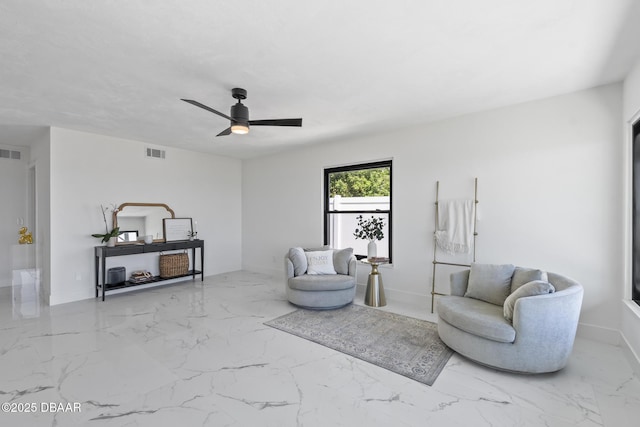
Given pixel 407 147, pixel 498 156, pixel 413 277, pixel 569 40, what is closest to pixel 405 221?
pixel 413 277

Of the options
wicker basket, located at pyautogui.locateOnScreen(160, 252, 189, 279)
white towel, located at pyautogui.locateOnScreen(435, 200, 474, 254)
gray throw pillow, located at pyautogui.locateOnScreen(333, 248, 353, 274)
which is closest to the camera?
white towel, located at pyautogui.locateOnScreen(435, 200, 474, 254)

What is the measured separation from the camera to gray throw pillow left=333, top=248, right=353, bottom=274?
175 inches

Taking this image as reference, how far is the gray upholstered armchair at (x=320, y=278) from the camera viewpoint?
A: 13.1ft

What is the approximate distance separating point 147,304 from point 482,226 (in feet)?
15.6

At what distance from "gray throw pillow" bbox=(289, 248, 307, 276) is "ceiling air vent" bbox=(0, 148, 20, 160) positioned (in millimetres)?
5521

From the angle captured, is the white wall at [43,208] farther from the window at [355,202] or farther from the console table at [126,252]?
the window at [355,202]

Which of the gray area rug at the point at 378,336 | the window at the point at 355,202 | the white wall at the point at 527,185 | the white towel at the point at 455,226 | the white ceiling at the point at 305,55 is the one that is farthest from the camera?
the window at the point at 355,202

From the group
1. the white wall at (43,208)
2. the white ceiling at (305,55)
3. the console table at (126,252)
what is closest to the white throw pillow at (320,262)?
the white ceiling at (305,55)

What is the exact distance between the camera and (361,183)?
5078 mm

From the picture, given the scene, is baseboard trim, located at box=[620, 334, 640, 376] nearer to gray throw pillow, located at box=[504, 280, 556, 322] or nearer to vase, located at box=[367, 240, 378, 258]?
gray throw pillow, located at box=[504, 280, 556, 322]

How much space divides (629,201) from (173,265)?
20.6 feet

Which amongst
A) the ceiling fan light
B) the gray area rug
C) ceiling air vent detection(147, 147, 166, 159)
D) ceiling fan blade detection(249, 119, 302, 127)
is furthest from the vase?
ceiling air vent detection(147, 147, 166, 159)

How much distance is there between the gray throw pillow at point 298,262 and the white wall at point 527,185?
108 centimetres

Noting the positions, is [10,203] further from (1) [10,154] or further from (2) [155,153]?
(2) [155,153]
